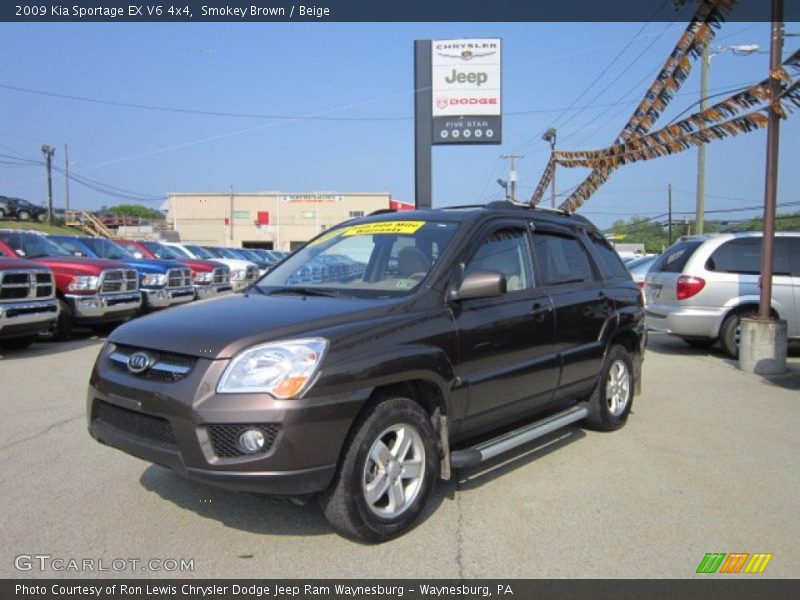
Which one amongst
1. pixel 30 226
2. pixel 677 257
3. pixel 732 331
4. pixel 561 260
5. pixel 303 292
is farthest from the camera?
pixel 30 226

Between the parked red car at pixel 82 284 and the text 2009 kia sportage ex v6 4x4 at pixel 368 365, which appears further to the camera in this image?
the parked red car at pixel 82 284

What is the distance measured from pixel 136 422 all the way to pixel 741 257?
8.94m

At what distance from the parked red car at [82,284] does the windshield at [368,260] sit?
7142 mm

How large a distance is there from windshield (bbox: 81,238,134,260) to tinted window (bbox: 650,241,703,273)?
1105 cm

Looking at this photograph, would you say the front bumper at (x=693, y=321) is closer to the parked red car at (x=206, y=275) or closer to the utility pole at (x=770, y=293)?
the utility pole at (x=770, y=293)

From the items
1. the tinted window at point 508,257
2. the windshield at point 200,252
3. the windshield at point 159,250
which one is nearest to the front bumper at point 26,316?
the tinted window at point 508,257

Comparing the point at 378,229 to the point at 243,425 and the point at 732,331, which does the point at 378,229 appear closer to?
the point at 243,425

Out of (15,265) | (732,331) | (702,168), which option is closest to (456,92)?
(702,168)

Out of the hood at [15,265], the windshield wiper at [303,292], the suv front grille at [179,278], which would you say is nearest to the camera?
the windshield wiper at [303,292]

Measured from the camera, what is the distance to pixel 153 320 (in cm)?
373

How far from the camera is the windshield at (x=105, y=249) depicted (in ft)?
47.1

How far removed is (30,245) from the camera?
11453mm
